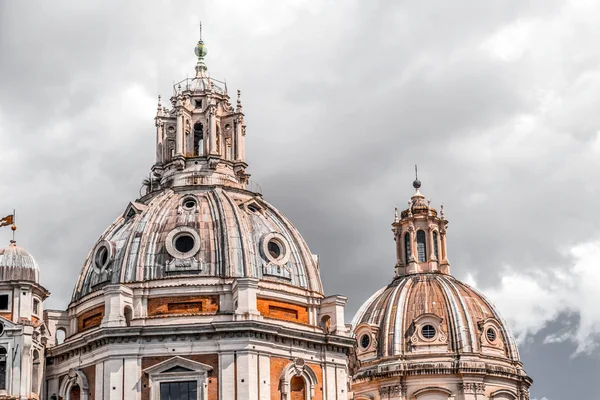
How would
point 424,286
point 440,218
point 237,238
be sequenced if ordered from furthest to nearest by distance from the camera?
1. point 440,218
2. point 424,286
3. point 237,238

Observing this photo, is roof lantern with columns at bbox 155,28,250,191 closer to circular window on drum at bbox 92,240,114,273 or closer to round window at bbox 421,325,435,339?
circular window on drum at bbox 92,240,114,273

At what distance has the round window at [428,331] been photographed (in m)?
105

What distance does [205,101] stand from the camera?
91.8 meters

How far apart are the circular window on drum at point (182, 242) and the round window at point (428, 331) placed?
95.2 feet

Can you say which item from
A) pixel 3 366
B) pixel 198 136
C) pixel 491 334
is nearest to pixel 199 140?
pixel 198 136

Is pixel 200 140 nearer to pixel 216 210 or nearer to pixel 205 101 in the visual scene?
pixel 205 101

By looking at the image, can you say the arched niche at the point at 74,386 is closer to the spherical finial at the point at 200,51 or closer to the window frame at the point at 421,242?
the spherical finial at the point at 200,51

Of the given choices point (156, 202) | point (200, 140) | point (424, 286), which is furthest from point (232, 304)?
point (424, 286)

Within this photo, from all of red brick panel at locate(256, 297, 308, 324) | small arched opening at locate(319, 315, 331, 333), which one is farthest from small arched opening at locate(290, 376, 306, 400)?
small arched opening at locate(319, 315, 331, 333)

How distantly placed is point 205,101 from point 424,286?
2760 centimetres

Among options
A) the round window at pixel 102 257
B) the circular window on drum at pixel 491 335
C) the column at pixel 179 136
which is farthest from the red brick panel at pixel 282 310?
the circular window on drum at pixel 491 335

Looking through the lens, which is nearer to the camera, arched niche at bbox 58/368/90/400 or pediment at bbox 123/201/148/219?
arched niche at bbox 58/368/90/400

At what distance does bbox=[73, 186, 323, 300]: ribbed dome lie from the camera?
81.7m

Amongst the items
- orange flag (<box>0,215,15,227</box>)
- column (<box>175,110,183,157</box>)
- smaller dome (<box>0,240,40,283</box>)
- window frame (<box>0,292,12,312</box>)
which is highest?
column (<box>175,110,183,157</box>)
